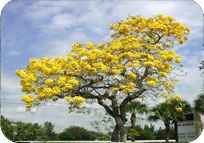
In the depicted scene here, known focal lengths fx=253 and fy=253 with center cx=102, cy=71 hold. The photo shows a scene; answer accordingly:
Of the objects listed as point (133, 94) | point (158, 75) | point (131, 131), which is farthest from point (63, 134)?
point (158, 75)

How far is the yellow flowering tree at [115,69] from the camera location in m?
8.33

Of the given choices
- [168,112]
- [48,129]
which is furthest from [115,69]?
[168,112]

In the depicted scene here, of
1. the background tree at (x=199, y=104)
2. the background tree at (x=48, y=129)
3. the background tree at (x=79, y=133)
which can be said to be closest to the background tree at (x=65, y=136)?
the background tree at (x=79, y=133)

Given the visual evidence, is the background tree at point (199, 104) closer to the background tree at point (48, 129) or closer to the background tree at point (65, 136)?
the background tree at point (65, 136)

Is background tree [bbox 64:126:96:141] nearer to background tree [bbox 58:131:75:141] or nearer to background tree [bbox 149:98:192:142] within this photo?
background tree [bbox 58:131:75:141]

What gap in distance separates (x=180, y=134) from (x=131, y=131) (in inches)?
215

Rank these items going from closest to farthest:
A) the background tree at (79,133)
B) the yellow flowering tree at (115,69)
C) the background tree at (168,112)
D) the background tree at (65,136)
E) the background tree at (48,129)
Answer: the yellow flowering tree at (115,69)
the background tree at (48,129)
the background tree at (65,136)
the background tree at (79,133)
the background tree at (168,112)

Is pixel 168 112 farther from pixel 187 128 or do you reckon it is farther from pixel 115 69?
pixel 115 69

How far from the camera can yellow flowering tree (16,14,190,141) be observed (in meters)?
8.33

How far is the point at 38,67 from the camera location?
8.46 m

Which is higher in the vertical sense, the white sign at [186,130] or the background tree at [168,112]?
the background tree at [168,112]

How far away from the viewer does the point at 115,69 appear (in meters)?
8.39

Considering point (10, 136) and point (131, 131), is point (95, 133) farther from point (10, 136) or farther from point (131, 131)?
point (10, 136)

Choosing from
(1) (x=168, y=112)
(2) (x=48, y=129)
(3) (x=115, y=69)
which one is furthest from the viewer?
(1) (x=168, y=112)
